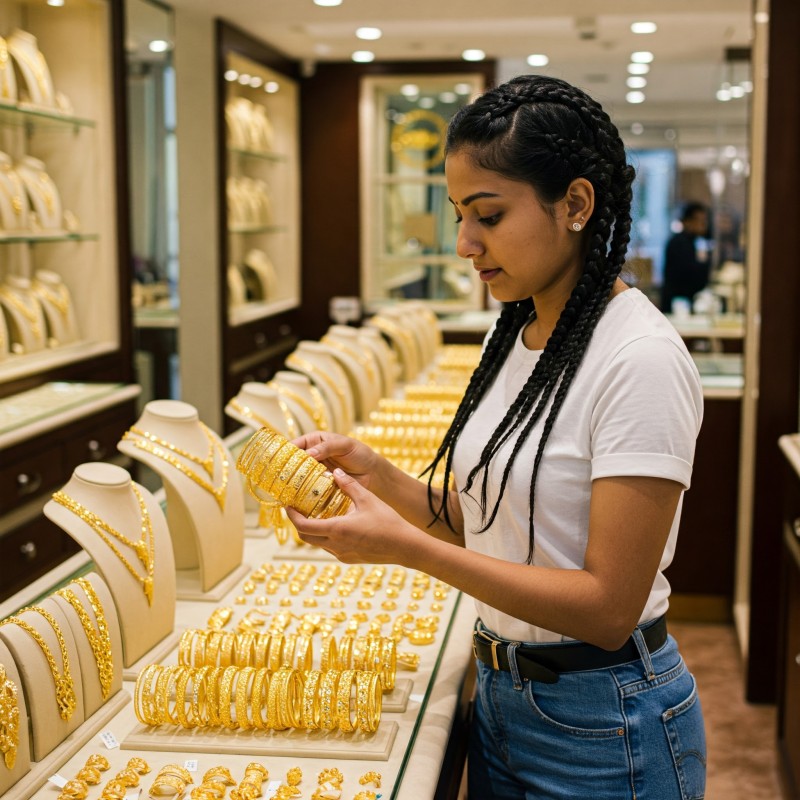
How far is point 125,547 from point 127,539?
1 cm

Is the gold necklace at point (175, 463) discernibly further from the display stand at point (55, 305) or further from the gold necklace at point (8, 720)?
the display stand at point (55, 305)

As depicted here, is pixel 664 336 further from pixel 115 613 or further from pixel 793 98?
pixel 793 98

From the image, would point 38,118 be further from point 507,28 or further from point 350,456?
point 350,456

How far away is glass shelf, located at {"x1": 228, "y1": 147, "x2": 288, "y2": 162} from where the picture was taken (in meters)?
6.53

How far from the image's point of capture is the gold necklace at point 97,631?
1.51 meters

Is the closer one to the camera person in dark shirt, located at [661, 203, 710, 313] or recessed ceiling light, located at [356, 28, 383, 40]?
recessed ceiling light, located at [356, 28, 383, 40]

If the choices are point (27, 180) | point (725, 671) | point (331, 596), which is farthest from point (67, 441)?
point (725, 671)

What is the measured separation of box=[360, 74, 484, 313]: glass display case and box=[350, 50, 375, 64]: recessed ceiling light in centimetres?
18

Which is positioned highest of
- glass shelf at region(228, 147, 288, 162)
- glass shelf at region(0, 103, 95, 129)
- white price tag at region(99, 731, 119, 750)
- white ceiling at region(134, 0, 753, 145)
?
white ceiling at region(134, 0, 753, 145)

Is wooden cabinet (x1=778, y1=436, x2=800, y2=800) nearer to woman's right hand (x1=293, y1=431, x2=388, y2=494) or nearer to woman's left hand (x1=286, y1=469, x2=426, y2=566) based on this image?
woman's right hand (x1=293, y1=431, x2=388, y2=494)

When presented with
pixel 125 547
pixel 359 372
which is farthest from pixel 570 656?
pixel 359 372

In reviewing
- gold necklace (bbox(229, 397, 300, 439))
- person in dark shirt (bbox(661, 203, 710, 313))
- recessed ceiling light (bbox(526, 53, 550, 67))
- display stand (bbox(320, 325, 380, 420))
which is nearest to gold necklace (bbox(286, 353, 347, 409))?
display stand (bbox(320, 325, 380, 420))

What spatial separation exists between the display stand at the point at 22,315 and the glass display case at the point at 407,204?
3.43 meters

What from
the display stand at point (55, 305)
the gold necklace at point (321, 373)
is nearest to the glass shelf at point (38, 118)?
the display stand at point (55, 305)
